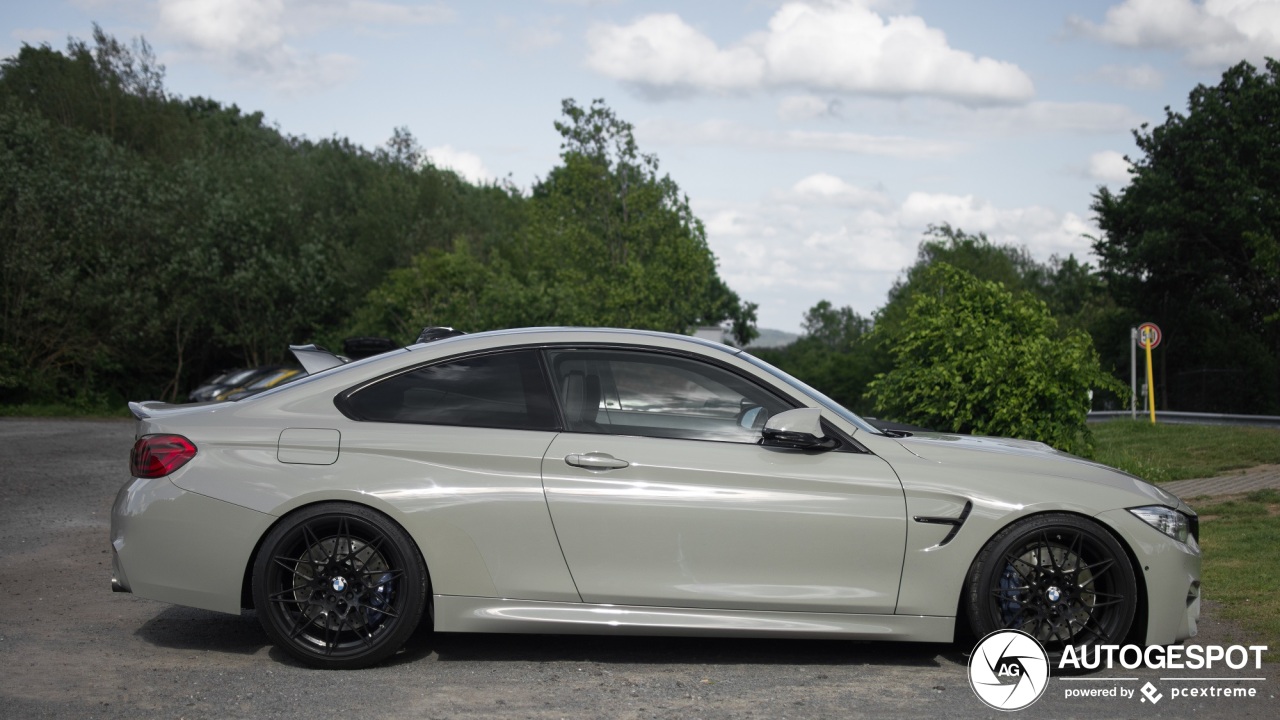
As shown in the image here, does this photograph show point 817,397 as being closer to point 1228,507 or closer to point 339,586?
point 339,586

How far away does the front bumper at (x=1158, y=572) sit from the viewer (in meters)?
5.27

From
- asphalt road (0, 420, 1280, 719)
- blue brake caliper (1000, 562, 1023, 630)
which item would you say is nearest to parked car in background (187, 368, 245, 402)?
asphalt road (0, 420, 1280, 719)

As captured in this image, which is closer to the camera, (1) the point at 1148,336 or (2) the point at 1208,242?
Answer: (1) the point at 1148,336

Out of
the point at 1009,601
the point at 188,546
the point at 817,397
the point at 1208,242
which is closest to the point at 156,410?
the point at 188,546

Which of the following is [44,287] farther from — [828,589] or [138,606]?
[828,589]

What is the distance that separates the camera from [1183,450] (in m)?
16.8

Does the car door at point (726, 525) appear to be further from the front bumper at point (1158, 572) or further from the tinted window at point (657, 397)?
the front bumper at point (1158, 572)

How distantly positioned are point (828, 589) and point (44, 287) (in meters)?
35.6

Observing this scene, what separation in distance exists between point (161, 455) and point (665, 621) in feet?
7.88

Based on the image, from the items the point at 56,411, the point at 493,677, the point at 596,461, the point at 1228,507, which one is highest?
the point at 596,461

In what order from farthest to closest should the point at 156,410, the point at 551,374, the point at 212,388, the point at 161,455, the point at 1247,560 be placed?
the point at 212,388 → the point at 1247,560 → the point at 156,410 → the point at 551,374 → the point at 161,455

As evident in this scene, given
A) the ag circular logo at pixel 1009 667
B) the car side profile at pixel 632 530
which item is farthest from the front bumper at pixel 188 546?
the ag circular logo at pixel 1009 667

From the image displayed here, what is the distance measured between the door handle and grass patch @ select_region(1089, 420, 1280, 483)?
9.26 meters

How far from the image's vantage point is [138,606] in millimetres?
6574
